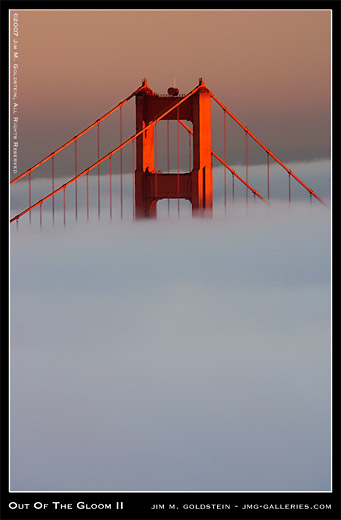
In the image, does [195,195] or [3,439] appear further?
[195,195]

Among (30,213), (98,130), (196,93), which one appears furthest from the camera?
(196,93)

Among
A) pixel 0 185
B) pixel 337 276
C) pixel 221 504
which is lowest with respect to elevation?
pixel 221 504

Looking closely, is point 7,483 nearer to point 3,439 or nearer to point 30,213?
point 3,439

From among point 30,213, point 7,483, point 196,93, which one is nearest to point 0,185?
point 7,483

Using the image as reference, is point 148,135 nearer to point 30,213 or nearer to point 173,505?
point 30,213

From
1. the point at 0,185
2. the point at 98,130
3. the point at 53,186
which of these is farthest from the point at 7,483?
the point at 98,130

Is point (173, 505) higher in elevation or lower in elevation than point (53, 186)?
lower

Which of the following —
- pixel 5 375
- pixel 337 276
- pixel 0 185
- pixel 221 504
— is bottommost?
pixel 221 504

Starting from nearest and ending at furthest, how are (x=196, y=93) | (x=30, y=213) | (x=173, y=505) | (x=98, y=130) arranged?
(x=173, y=505) < (x=30, y=213) < (x=98, y=130) < (x=196, y=93)

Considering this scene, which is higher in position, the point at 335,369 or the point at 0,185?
the point at 0,185
